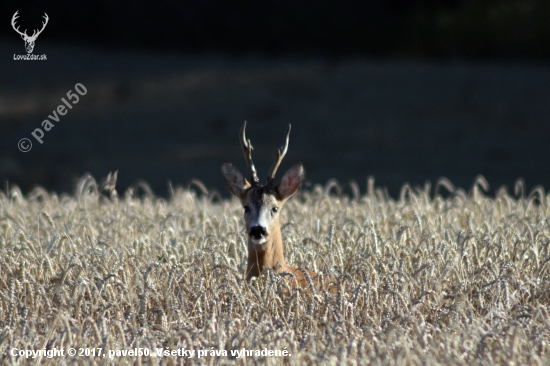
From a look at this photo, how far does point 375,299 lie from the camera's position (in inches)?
182

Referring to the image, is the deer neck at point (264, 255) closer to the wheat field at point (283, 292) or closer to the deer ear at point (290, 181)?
the wheat field at point (283, 292)

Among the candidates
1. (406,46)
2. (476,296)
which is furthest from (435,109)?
(476,296)

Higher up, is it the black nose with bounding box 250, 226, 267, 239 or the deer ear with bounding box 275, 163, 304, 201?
the deer ear with bounding box 275, 163, 304, 201

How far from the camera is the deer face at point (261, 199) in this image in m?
5.02

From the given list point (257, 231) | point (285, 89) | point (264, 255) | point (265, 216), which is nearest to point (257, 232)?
point (257, 231)

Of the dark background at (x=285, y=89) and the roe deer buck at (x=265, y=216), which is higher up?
the dark background at (x=285, y=89)

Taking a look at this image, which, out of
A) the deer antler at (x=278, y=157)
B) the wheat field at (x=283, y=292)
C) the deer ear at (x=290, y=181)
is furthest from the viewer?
the deer ear at (x=290, y=181)

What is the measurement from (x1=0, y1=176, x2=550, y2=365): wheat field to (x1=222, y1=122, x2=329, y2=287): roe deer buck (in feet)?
0.53

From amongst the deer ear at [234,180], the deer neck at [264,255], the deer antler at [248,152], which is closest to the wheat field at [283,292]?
the deer neck at [264,255]

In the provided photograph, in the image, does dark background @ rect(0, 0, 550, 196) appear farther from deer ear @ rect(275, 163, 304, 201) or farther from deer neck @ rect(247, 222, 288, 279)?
deer neck @ rect(247, 222, 288, 279)

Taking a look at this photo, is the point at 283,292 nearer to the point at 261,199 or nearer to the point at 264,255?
the point at 264,255

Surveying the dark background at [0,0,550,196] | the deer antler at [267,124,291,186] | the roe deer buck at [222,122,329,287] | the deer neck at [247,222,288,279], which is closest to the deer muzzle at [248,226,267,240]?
the roe deer buck at [222,122,329,287]

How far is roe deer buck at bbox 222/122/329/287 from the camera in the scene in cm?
505

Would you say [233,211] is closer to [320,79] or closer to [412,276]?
[412,276]
